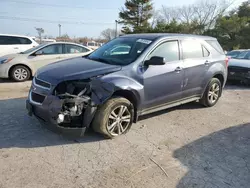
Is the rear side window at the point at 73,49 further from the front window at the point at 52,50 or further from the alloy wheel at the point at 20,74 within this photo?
the alloy wheel at the point at 20,74

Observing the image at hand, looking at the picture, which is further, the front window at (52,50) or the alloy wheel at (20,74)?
the front window at (52,50)

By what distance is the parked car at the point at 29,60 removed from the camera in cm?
797

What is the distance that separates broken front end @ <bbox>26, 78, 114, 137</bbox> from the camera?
345 centimetres

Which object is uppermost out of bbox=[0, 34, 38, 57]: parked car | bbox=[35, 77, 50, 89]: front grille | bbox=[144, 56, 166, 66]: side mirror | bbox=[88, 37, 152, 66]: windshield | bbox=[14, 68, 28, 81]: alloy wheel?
bbox=[0, 34, 38, 57]: parked car

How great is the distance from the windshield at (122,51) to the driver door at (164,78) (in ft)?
0.83

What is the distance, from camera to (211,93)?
576 centimetres

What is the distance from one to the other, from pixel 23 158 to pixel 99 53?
2538mm

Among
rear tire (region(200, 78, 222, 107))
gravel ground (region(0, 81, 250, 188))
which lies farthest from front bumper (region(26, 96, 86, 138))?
rear tire (region(200, 78, 222, 107))

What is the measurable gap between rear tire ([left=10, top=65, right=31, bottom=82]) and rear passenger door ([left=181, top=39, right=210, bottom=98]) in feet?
18.8

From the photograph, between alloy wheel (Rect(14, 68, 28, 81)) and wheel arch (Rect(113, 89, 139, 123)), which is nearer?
wheel arch (Rect(113, 89, 139, 123))

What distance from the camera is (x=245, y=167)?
10.6 feet

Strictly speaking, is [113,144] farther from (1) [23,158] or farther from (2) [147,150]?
(1) [23,158]

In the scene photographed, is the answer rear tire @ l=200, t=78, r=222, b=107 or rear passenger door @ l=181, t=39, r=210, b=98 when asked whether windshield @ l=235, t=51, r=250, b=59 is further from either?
rear passenger door @ l=181, t=39, r=210, b=98

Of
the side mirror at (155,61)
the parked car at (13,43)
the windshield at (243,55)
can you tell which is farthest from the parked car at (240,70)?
the parked car at (13,43)
